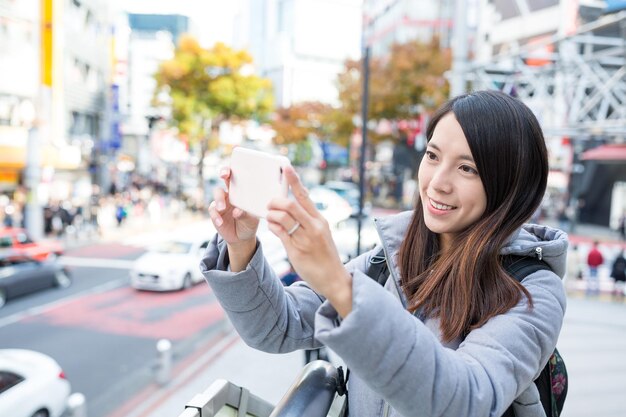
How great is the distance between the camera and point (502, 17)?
21781 millimetres

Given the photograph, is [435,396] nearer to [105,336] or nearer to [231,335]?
[231,335]

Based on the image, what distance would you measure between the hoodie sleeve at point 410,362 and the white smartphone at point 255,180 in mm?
220

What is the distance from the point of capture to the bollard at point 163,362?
257 inches

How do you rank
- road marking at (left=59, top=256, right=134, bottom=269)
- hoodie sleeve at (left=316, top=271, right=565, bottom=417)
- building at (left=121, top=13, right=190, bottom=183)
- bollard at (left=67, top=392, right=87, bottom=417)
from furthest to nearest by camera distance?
1. building at (left=121, top=13, right=190, bottom=183)
2. road marking at (left=59, top=256, right=134, bottom=269)
3. bollard at (left=67, top=392, right=87, bottom=417)
4. hoodie sleeve at (left=316, top=271, right=565, bottom=417)

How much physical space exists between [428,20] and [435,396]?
37938 mm

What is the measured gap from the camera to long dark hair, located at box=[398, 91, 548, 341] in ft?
4.04

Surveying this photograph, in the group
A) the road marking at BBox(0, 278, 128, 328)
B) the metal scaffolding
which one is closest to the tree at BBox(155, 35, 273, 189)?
the road marking at BBox(0, 278, 128, 328)

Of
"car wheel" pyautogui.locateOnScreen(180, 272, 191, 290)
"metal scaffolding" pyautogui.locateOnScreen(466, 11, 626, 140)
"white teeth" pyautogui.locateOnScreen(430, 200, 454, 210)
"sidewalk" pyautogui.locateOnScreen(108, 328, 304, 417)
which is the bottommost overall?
"car wheel" pyautogui.locateOnScreen(180, 272, 191, 290)

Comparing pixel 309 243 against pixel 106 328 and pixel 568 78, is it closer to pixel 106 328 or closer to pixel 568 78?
pixel 106 328

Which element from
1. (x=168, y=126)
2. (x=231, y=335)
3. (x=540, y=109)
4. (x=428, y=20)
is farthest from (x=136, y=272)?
(x=428, y=20)

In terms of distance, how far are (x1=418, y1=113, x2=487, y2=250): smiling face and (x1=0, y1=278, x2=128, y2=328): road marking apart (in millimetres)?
9978

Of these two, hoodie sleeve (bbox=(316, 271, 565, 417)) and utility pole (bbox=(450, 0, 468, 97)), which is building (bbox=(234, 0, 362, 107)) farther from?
hoodie sleeve (bbox=(316, 271, 565, 417))

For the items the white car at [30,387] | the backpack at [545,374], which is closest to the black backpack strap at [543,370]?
the backpack at [545,374]

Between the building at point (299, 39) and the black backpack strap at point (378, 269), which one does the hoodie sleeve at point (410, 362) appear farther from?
the building at point (299, 39)
